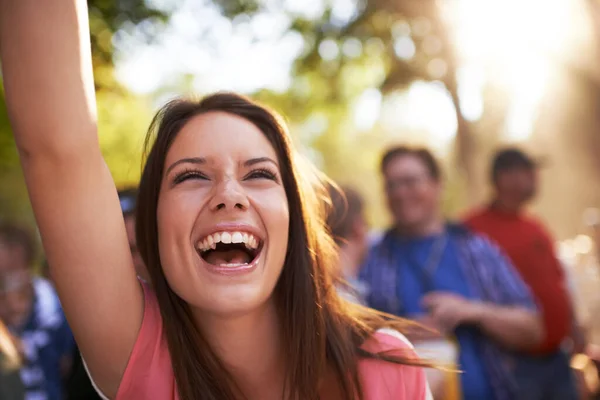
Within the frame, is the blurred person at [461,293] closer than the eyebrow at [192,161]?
No

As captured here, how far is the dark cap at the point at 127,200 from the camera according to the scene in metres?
2.78

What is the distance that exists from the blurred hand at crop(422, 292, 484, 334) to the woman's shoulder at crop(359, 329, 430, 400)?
142 centimetres

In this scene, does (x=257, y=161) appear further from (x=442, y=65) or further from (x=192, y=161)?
(x=442, y=65)

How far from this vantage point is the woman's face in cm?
146

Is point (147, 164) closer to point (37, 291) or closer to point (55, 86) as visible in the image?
point (55, 86)

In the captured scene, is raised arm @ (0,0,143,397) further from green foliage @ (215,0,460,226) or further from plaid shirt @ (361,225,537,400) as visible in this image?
green foliage @ (215,0,460,226)

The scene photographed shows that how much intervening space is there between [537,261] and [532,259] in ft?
0.11

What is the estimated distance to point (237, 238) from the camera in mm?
1505

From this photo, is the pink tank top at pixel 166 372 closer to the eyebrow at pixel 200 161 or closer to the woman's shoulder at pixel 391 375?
the woman's shoulder at pixel 391 375

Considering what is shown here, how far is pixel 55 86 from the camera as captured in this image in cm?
120

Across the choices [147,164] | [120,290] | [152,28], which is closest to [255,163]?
[147,164]

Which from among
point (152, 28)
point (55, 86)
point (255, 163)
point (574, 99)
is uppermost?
point (152, 28)

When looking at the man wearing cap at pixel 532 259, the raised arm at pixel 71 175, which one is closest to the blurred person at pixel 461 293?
the man wearing cap at pixel 532 259

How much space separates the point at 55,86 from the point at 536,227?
12.0ft
